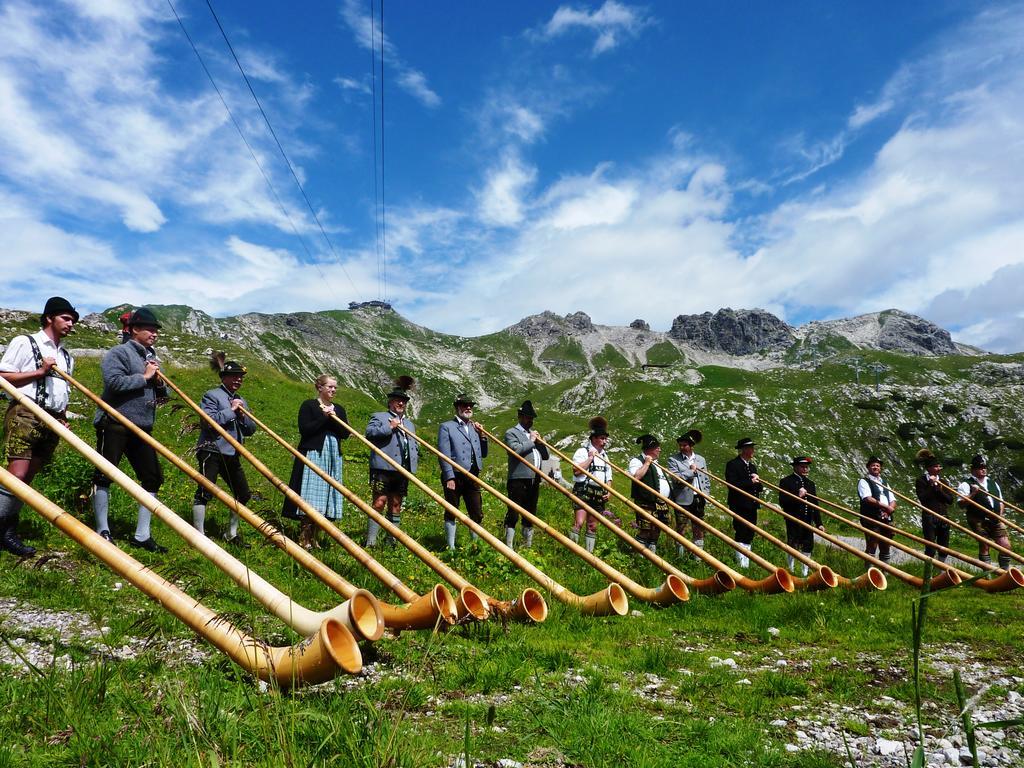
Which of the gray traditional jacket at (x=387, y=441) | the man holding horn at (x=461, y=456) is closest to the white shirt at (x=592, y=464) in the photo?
the man holding horn at (x=461, y=456)

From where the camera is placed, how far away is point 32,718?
3.50 meters

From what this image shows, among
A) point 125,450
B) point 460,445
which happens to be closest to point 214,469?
point 125,450

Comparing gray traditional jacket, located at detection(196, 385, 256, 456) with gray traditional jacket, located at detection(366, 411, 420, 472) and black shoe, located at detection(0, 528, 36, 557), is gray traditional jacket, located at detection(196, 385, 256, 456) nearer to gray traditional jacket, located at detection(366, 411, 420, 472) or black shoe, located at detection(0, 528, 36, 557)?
gray traditional jacket, located at detection(366, 411, 420, 472)

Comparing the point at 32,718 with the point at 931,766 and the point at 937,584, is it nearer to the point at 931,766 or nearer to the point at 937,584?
the point at 931,766

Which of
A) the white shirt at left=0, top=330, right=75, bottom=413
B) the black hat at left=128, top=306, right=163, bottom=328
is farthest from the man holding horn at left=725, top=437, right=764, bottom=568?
the white shirt at left=0, top=330, right=75, bottom=413

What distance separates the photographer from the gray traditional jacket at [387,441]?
36.9 ft

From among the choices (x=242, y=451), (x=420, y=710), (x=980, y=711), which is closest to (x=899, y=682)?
(x=980, y=711)

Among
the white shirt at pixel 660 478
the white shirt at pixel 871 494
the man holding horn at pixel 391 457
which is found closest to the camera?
the man holding horn at pixel 391 457

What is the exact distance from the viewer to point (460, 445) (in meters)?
11.9

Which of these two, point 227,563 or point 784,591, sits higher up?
point 227,563

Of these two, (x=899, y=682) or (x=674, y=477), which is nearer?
→ (x=899, y=682)

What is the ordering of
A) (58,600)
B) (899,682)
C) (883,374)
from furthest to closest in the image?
(883,374) → (58,600) → (899,682)

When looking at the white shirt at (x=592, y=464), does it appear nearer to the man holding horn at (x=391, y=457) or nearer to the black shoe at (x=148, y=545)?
the man holding horn at (x=391, y=457)

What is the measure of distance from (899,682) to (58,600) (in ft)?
28.8
